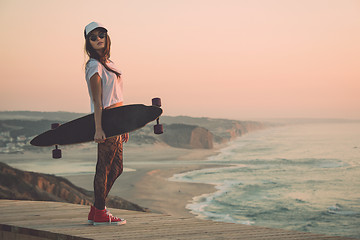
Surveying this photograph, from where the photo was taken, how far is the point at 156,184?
16.4 metres

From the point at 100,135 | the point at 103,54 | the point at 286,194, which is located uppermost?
the point at 103,54

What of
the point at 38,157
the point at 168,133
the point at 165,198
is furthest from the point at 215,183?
the point at 168,133

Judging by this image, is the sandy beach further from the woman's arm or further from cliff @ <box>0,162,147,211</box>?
the woman's arm

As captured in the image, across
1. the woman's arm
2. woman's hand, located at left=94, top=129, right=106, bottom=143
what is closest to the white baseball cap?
the woman's arm

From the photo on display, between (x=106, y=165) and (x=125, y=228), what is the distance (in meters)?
0.58

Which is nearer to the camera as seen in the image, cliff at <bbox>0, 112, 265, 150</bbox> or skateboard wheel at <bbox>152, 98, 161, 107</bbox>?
skateboard wheel at <bbox>152, 98, 161, 107</bbox>

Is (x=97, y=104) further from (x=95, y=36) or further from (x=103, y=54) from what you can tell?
(x=95, y=36)

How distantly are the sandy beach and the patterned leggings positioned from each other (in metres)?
5.63

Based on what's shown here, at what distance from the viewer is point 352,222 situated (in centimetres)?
1114

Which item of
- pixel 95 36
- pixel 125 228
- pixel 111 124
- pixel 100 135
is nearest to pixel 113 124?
pixel 111 124

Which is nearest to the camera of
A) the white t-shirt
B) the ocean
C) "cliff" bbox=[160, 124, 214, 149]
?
the white t-shirt

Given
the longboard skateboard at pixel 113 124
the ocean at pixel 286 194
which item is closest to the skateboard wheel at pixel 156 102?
the longboard skateboard at pixel 113 124

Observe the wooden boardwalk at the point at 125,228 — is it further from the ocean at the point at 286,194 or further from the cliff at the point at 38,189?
the ocean at the point at 286,194

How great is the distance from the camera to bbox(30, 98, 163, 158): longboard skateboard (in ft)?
13.0
